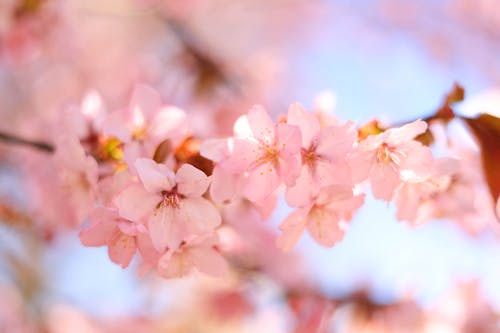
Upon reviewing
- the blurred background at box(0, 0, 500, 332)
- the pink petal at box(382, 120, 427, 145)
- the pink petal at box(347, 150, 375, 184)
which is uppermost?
the pink petal at box(382, 120, 427, 145)

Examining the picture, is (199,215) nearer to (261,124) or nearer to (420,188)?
(261,124)

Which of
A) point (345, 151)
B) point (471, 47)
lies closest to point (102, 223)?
point (345, 151)

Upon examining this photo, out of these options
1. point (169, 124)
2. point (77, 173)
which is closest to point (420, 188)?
point (169, 124)

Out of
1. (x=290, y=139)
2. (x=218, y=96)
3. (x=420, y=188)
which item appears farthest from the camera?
(x=218, y=96)

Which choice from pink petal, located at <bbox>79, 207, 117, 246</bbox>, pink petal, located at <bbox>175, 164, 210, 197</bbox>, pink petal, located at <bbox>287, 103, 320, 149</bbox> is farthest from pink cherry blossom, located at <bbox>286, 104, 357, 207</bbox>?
pink petal, located at <bbox>79, 207, 117, 246</bbox>

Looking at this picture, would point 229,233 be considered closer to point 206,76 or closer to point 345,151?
point 345,151

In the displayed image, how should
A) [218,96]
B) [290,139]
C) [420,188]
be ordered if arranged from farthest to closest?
1. [218,96]
2. [420,188]
3. [290,139]

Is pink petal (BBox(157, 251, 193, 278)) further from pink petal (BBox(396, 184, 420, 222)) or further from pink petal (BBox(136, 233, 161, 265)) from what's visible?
pink petal (BBox(396, 184, 420, 222))
